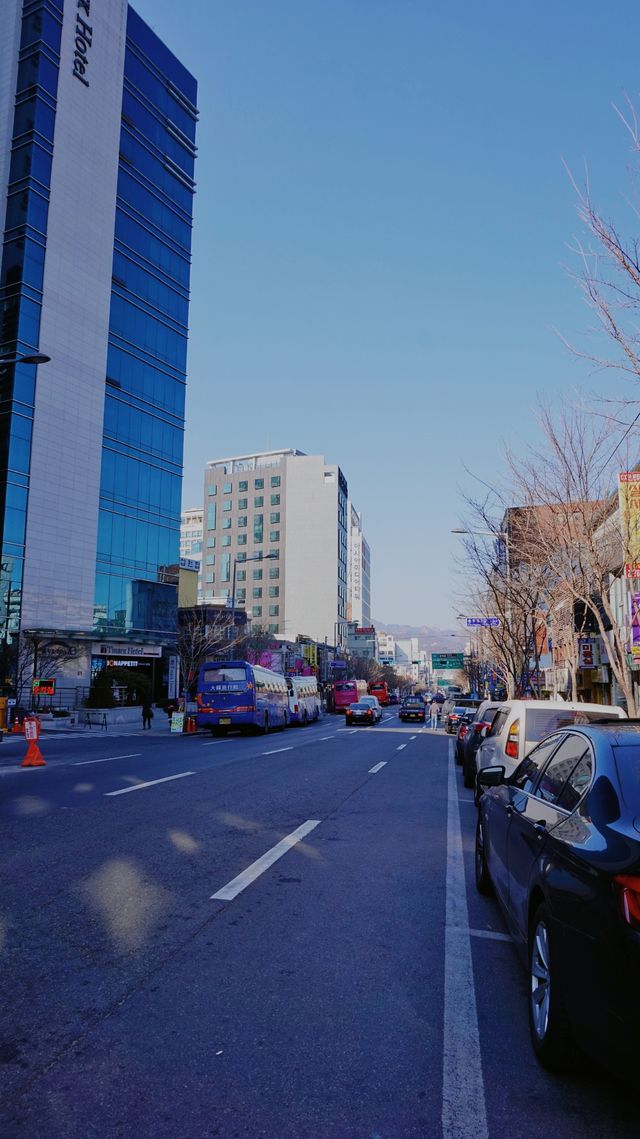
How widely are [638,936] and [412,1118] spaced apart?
Answer: 48.8 inches

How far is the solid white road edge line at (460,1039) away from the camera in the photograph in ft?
9.94

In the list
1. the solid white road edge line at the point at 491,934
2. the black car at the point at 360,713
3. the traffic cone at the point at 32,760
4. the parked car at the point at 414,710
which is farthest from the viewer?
the parked car at the point at 414,710

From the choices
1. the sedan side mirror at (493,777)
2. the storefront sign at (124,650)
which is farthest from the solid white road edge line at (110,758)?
the storefront sign at (124,650)

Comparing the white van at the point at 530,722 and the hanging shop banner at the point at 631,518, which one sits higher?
the hanging shop banner at the point at 631,518

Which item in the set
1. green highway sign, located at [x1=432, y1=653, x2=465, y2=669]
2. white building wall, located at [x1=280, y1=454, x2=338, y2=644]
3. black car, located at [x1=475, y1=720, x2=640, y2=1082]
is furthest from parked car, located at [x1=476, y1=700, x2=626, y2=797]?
white building wall, located at [x1=280, y1=454, x2=338, y2=644]

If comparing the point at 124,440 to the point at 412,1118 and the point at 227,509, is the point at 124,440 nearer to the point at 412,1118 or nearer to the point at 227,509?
the point at 412,1118

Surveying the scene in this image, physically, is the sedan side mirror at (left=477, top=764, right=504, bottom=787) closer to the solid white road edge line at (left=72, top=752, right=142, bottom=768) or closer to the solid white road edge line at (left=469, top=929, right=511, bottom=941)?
the solid white road edge line at (left=469, top=929, right=511, bottom=941)

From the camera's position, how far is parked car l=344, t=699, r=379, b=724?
142 feet

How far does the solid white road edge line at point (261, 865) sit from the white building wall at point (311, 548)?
388 ft

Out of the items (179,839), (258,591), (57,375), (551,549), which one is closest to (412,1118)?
(179,839)

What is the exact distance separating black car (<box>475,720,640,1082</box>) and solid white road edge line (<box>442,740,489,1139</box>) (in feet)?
1.12

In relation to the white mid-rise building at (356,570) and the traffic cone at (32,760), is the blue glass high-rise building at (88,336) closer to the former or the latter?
the traffic cone at (32,760)

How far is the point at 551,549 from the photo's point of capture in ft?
62.5

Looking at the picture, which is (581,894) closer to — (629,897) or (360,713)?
(629,897)
